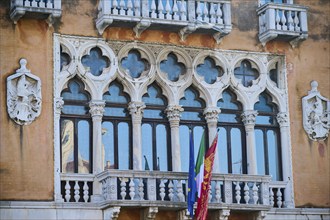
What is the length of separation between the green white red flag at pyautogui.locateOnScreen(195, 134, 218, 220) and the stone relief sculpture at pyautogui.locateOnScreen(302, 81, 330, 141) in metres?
3.35

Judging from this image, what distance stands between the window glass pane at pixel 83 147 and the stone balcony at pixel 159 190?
313 millimetres

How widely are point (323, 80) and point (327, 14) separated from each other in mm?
1704

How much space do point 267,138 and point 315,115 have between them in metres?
1.25

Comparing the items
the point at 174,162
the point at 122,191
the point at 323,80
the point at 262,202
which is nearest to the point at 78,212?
the point at 122,191

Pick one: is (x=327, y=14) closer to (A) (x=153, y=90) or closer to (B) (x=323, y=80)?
(B) (x=323, y=80)

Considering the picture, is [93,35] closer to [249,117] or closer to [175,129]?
[175,129]

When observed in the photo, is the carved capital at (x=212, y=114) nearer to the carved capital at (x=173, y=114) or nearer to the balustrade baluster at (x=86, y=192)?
the carved capital at (x=173, y=114)

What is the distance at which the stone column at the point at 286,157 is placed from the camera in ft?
79.0

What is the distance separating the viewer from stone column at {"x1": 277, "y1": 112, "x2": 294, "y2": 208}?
24.1 meters

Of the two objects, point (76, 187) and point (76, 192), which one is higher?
point (76, 187)

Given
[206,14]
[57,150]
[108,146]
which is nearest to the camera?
[57,150]

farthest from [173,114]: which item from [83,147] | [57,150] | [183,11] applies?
[57,150]

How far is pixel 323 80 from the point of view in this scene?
25031 millimetres

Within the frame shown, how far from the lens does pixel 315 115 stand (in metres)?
24.6
